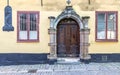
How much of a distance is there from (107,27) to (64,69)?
13.3ft

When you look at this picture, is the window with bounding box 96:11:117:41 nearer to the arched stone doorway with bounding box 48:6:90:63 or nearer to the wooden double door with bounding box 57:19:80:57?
the arched stone doorway with bounding box 48:6:90:63

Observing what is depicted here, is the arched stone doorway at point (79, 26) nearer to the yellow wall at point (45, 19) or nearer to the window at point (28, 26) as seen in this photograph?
the yellow wall at point (45, 19)

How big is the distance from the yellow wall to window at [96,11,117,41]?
294mm

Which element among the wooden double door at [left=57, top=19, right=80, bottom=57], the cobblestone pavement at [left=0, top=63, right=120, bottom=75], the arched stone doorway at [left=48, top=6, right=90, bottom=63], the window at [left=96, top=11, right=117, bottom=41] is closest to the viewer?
the cobblestone pavement at [left=0, top=63, right=120, bottom=75]

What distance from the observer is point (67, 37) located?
20.0 m

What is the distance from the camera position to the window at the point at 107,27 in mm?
19688

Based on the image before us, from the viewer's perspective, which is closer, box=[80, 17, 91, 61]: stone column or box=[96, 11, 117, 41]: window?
box=[80, 17, 91, 61]: stone column

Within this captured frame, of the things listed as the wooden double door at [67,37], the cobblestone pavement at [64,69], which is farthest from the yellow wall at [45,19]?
the cobblestone pavement at [64,69]

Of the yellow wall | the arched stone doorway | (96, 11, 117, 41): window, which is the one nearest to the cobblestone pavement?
the arched stone doorway

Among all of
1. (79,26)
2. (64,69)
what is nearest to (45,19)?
(79,26)

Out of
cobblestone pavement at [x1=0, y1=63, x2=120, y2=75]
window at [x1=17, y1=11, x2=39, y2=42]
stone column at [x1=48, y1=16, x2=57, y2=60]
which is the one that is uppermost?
window at [x1=17, y1=11, x2=39, y2=42]

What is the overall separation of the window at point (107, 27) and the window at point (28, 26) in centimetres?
357

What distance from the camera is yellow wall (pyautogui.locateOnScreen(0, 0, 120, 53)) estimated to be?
63.6 ft

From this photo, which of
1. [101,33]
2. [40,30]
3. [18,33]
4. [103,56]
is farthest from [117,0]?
[18,33]
